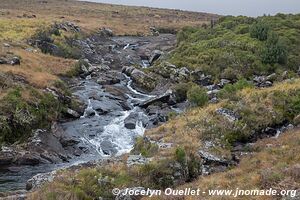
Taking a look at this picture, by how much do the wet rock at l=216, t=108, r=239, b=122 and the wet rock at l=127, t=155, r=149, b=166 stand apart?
8.67 m

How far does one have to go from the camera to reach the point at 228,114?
3180 centimetres

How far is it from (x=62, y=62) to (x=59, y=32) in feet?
64.6

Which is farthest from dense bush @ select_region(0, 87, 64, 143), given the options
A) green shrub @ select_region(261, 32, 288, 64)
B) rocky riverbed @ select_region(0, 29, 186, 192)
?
green shrub @ select_region(261, 32, 288, 64)

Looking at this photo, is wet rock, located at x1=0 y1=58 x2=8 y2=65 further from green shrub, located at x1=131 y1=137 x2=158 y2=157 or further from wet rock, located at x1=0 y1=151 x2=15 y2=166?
green shrub, located at x1=131 y1=137 x2=158 y2=157

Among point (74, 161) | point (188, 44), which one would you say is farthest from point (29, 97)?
point (188, 44)

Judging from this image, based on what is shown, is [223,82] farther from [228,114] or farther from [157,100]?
[228,114]

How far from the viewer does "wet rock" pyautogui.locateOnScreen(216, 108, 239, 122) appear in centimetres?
3136

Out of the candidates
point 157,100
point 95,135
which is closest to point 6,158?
point 95,135

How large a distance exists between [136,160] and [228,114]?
9.84 m

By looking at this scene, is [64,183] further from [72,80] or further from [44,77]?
[72,80]

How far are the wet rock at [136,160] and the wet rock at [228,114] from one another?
342 inches

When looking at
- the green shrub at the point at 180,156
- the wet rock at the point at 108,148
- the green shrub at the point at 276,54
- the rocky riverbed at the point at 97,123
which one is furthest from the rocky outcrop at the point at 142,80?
the green shrub at the point at 180,156

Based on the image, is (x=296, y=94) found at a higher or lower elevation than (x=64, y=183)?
higher

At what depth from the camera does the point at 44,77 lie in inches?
1987
